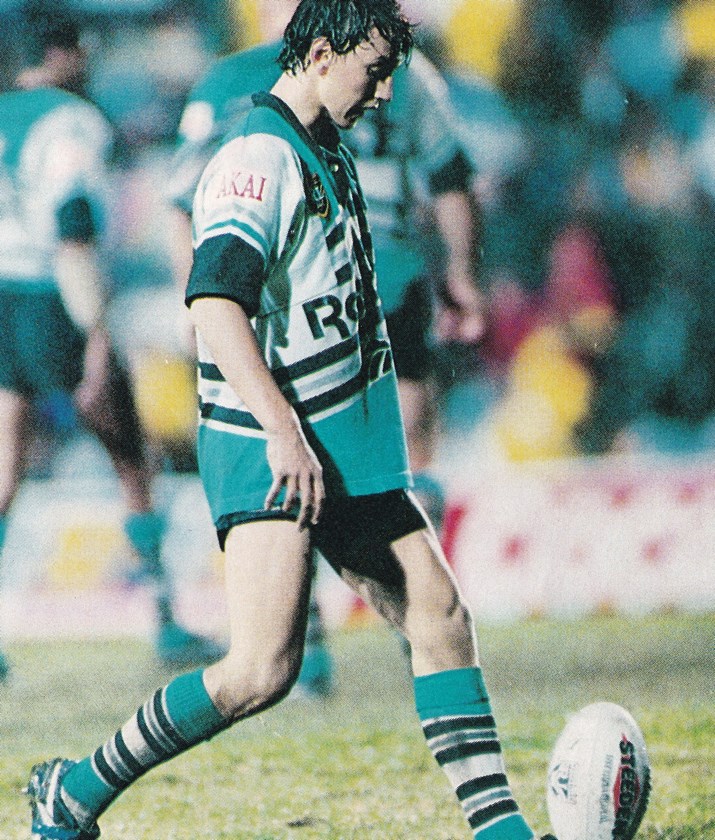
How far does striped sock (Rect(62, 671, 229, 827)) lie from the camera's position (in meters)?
2.87

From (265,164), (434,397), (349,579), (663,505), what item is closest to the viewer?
(265,164)

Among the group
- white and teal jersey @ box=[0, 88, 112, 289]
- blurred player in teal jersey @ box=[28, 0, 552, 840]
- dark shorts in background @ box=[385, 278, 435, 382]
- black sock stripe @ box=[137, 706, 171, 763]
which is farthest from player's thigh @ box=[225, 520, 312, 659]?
white and teal jersey @ box=[0, 88, 112, 289]

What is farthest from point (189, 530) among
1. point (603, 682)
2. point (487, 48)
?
point (487, 48)

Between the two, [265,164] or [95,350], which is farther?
[95,350]

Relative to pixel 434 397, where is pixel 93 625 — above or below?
below

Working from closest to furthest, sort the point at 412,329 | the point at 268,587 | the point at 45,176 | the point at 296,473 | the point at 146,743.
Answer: the point at 296,473 < the point at 268,587 < the point at 146,743 < the point at 45,176 < the point at 412,329

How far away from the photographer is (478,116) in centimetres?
510

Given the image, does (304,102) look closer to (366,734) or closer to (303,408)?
(303,408)

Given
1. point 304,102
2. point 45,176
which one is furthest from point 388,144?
point 304,102

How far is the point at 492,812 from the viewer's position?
290 centimetres

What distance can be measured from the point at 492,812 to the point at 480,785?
0.18 feet

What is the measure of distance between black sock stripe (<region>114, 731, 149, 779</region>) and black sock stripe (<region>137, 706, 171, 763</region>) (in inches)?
1.6

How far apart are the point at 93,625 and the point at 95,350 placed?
88 centimetres

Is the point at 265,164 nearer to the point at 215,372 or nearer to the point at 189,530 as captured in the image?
the point at 215,372
